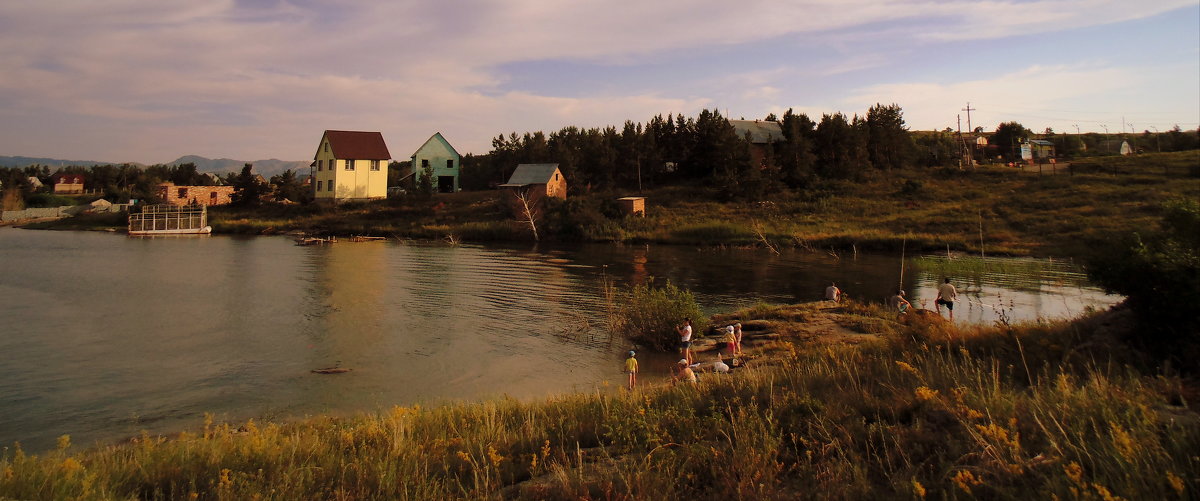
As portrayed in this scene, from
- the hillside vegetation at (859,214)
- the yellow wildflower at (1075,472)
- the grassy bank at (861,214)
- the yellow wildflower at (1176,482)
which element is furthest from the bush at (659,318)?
the hillside vegetation at (859,214)

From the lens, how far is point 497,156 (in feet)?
291

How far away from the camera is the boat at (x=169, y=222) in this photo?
226ft

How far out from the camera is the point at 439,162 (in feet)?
270

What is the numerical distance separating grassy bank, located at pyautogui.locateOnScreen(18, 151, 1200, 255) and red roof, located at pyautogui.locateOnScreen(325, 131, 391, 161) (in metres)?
7.21

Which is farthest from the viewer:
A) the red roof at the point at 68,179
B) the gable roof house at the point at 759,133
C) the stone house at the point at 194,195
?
the red roof at the point at 68,179

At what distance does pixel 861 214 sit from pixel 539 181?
35081mm

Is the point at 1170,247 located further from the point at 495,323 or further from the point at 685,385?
the point at 495,323

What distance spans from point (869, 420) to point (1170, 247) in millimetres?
5143

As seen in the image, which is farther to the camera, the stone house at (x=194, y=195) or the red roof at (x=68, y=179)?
the red roof at (x=68, y=179)

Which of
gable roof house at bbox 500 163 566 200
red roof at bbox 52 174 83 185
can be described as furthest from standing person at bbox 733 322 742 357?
red roof at bbox 52 174 83 185

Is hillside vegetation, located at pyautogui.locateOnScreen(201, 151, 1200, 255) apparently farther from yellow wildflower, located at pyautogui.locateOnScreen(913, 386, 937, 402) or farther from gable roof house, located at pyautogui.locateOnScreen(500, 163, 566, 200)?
yellow wildflower, located at pyautogui.locateOnScreen(913, 386, 937, 402)

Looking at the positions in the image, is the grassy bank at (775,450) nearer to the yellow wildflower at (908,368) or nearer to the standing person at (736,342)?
the yellow wildflower at (908,368)

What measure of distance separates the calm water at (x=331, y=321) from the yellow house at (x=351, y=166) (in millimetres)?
32104

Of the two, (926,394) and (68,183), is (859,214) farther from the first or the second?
(68,183)
